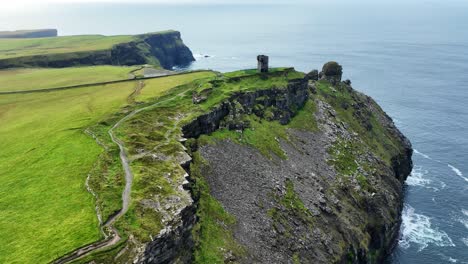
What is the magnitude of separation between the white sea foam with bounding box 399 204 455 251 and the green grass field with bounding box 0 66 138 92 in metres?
93.1

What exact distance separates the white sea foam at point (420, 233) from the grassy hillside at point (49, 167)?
70.8 m

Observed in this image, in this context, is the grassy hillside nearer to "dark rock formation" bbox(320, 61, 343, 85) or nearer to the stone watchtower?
the stone watchtower

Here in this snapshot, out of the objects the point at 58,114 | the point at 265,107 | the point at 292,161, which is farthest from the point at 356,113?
the point at 58,114

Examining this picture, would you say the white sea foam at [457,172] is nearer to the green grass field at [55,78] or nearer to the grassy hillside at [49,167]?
the grassy hillside at [49,167]

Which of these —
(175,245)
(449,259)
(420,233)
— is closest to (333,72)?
(420,233)

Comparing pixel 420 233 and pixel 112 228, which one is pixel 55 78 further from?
pixel 420 233

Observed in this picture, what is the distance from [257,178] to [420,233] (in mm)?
48610

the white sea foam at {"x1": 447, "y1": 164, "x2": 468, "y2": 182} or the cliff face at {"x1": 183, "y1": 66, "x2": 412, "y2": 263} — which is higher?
the cliff face at {"x1": 183, "y1": 66, "x2": 412, "y2": 263}

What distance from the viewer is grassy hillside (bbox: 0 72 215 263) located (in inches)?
1651

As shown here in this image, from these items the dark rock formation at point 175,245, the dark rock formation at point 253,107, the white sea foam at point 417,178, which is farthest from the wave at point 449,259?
the dark rock formation at point 175,245

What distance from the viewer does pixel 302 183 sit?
7944cm

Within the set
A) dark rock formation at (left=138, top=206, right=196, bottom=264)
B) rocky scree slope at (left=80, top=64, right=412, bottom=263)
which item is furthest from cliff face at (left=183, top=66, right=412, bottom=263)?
dark rock formation at (left=138, top=206, right=196, bottom=264)

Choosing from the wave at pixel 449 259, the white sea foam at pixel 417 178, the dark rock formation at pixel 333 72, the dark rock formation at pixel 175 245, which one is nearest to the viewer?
the dark rock formation at pixel 175 245

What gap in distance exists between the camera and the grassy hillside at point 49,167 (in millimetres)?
41938
